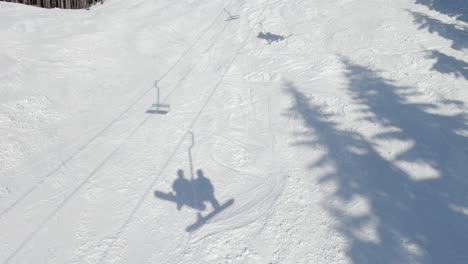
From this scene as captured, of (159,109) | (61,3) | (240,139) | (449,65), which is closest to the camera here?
(240,139)

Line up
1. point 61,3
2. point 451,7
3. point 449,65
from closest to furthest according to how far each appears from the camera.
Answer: point 449,65
point 451,7
point 61,3

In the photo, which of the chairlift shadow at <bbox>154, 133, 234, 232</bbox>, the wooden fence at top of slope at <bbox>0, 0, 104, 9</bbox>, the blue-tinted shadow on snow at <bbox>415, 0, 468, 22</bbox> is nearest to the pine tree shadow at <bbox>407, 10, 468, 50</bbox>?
the blue-tinted shadow on snow at <bbox>415, 0, 468, 22</bbox>

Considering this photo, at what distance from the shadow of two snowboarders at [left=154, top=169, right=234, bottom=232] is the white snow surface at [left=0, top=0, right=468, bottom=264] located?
Result: 3cm

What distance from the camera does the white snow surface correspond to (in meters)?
4.22

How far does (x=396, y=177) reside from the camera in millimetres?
4977

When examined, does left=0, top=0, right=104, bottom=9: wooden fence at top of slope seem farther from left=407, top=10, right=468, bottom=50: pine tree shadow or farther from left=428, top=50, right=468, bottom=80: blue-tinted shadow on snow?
left=428, top=50, right=468, bottom=80: blue-tinted shadow on snow

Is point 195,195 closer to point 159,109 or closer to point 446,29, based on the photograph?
point 159,109

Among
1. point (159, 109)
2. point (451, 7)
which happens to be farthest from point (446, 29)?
point (159, 109)

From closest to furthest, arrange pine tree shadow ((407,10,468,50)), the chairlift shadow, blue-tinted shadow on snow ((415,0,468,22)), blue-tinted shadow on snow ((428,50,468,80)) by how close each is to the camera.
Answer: the chairlift shadow, blue-tinted shadow on snow ((428,50,468,80)), pine tree shadow ((407,10,468,50)), blue-tinted shadow on snow ((415,0,468,22))

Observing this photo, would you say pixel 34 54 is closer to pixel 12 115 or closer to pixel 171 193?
pixel 12 115

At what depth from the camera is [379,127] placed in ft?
19.4

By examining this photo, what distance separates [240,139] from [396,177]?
274cm

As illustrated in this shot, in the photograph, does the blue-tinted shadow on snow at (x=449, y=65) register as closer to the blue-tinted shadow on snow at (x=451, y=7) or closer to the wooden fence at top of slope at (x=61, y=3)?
the blue-tinted shadow on snow at (x=451, y=7)

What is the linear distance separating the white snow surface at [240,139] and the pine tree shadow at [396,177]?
25mm
